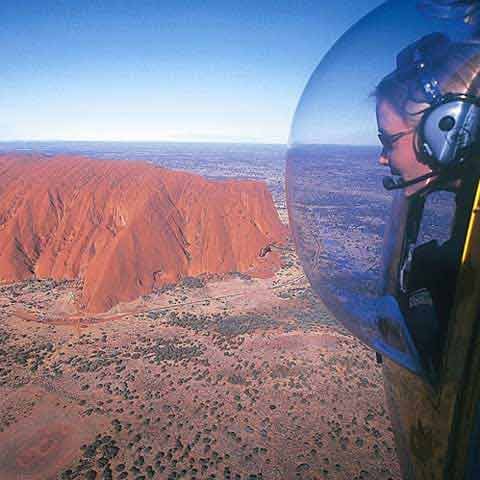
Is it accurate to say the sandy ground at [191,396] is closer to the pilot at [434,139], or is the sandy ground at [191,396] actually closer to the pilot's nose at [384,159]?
the pilot at [434,139]

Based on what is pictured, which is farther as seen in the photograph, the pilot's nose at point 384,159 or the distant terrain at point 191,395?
the distant terrain at point 191,395

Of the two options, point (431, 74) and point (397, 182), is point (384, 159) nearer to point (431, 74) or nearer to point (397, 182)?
point (397, 182)

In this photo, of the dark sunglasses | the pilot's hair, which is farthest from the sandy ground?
the pilot's hair

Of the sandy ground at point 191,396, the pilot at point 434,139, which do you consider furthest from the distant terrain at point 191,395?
the pilot at point 434,139

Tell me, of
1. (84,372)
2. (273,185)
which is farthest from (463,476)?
(273,185)

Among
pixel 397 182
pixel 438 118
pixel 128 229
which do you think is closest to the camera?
pixel 438 118

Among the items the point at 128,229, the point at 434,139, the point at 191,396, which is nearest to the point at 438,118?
the point at 434,139

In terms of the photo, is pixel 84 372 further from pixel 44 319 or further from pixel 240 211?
pixel 240 211
